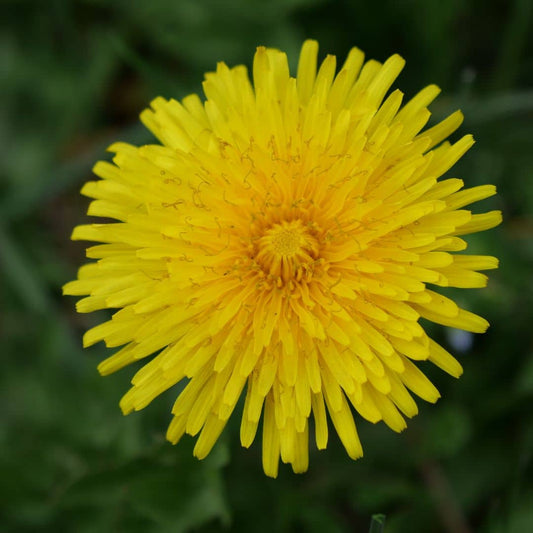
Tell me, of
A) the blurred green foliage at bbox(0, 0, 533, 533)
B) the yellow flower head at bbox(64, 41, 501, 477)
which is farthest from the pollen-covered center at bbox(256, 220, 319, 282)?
the blurred green foliage at bbox(0, 0, 533, 533)

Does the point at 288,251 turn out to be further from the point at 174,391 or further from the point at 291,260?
the point at 174,391

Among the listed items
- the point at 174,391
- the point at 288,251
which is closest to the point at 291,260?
the point at 288,251

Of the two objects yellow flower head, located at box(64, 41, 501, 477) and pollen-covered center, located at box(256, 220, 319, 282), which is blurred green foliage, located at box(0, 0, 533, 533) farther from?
pollen-covered center, located at box(256, 220, 319, 282)

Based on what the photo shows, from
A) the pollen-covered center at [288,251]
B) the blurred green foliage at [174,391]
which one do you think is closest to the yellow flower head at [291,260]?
the pollen-covered center at [288,251]

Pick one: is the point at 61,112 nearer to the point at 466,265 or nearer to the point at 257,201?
the point at 257,201

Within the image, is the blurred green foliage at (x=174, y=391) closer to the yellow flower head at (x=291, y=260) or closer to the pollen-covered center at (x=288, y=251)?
the yellow flower head at (x=291, y=260)

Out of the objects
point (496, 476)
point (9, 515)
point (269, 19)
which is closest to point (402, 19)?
point (269, 19)
